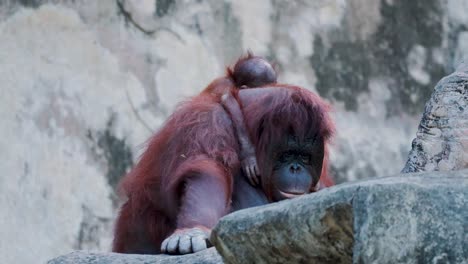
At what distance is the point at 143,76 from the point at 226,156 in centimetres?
227

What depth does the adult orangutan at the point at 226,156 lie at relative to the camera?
402 cm

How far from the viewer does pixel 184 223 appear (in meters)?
3.82

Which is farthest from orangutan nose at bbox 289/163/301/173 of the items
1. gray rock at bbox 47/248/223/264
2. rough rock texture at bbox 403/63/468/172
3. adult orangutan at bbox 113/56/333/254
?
gray rock at bbox 47/248/223/264

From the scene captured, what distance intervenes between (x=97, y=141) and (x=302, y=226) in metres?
3.77

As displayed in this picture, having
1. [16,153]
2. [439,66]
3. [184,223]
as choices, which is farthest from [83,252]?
[439,66]

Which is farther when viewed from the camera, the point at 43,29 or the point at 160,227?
the point at 43,29

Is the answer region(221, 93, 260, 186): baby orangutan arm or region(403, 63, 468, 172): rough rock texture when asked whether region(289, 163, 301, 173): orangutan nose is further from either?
region(403, 63, 468, 172): rough rock texture

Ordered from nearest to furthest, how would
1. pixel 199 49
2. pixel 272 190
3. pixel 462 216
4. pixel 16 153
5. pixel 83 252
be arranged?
pixel 462 216
pixel 83 252
pixel 272 190
pixel 16 153
pixel 199 49

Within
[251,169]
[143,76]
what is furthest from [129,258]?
[143,76]

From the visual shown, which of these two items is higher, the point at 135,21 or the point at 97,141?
the point at 135,21

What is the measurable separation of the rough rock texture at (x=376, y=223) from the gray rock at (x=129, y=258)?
0.50 metres

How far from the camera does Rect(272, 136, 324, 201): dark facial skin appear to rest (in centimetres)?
411

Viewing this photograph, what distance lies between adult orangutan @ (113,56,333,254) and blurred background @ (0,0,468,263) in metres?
1.71

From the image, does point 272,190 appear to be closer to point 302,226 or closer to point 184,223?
point 184,223
